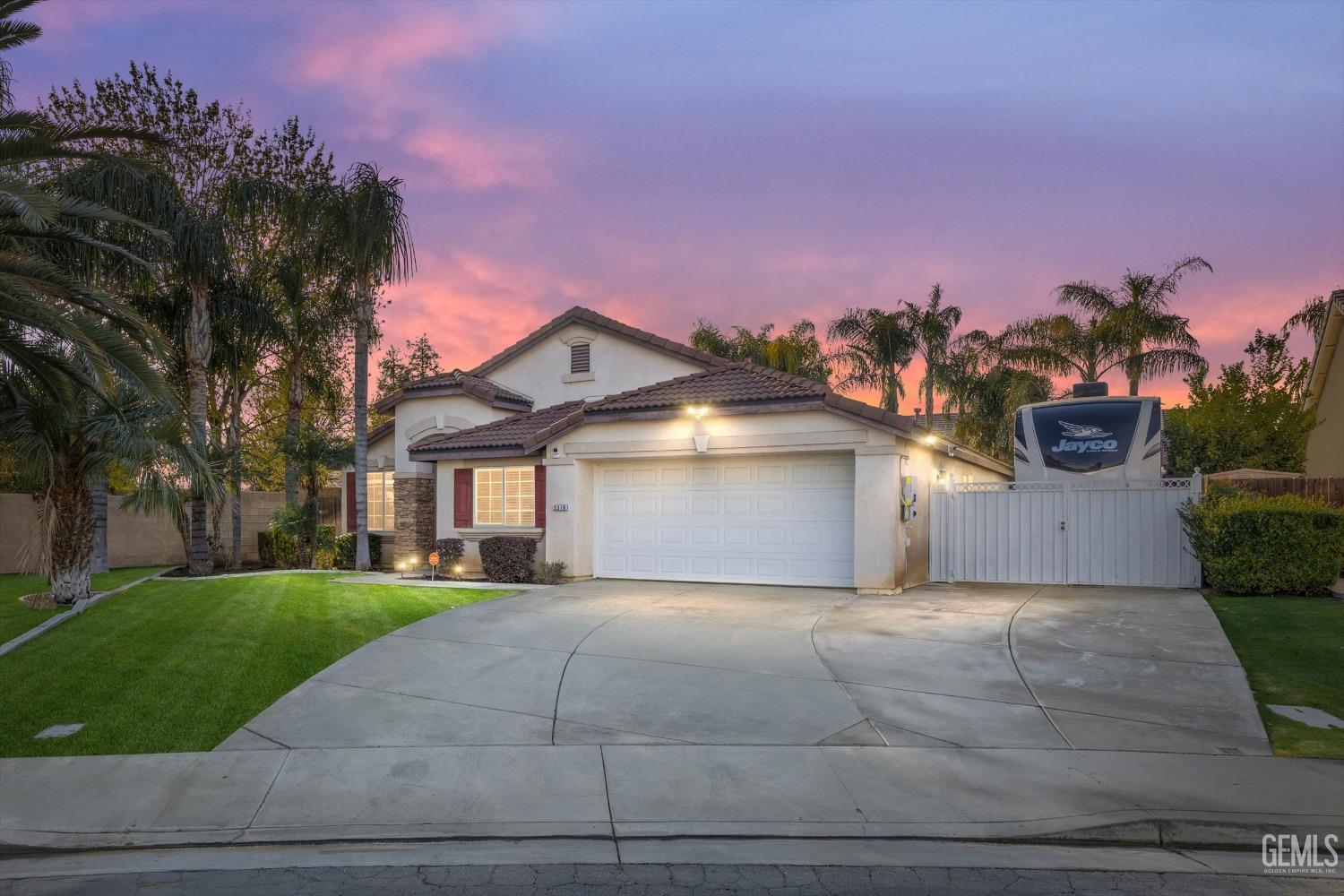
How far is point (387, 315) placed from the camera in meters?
33.5

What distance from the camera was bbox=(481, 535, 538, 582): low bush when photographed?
16875 mm

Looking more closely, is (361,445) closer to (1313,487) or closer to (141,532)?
(141,532)

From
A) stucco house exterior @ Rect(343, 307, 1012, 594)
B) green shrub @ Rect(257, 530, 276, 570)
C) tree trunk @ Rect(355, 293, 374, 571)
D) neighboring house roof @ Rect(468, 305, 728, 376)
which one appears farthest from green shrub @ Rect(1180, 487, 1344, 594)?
green shrub @ Rect(257, 530, 276, 570)

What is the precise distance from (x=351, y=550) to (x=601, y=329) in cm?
896

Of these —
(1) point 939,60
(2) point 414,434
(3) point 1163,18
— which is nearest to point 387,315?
(2) point 414,434

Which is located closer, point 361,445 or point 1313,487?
point 1313,487

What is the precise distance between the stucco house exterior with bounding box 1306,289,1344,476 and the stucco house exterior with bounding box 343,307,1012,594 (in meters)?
10.6

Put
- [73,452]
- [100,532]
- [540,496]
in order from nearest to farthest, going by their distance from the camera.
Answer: [73,452] < [540,496] < [100,532]

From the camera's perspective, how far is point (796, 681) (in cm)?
844

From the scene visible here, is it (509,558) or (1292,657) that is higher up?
(509,558)

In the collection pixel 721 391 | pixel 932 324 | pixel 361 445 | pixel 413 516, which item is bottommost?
pixel 413 516

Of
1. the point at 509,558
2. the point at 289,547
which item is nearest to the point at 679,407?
the point at 509,558

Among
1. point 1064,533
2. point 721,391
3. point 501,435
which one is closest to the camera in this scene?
point 1064,533

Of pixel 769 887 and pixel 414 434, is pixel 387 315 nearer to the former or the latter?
pixel 414 434
